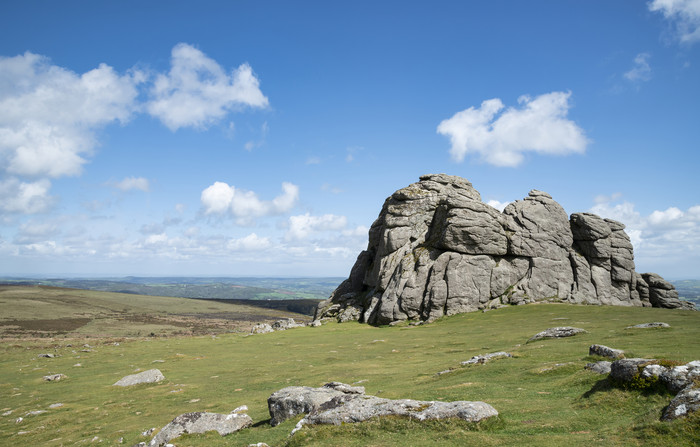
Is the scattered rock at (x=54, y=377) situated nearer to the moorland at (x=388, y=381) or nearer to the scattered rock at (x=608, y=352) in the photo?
the moorland at (x=388, y=381)

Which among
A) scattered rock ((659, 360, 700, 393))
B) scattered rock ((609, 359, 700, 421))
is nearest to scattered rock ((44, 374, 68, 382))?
scattered rock ((609, 359, 700, 421))

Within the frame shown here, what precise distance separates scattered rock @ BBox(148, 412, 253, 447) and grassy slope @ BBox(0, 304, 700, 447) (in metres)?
0.78

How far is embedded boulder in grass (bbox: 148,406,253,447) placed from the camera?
21.5 meters

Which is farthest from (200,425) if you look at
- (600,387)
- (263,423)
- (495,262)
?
(495,262)

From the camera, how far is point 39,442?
2589cm

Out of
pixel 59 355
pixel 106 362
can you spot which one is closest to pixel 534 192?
pixel 106 362

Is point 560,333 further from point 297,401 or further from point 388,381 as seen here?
Answer: point 297,401

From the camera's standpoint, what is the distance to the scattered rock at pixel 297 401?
2127 cm

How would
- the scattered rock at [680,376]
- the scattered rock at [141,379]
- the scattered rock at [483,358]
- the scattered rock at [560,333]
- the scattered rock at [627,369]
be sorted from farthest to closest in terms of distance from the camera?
1. the scattered rock at [560,333]
2. the scattered rock at [141,379]
3. the scattered rock at [483,358]
4. the scattered rock at [627,369]
5. the scattered rock at [680,376]

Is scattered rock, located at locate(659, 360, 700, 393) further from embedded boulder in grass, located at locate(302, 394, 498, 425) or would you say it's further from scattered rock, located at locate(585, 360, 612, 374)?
embedded boulder in grass, located at locate(302, 394, 498, 425)

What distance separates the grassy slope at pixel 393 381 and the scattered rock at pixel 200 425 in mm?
784

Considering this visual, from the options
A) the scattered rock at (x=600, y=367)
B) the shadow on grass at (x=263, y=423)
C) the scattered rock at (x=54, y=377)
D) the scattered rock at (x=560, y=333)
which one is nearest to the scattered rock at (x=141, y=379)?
the scattered rock at (x=54, y=377)

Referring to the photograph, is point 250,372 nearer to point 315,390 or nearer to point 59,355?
point 315,390

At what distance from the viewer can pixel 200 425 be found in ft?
73.1
